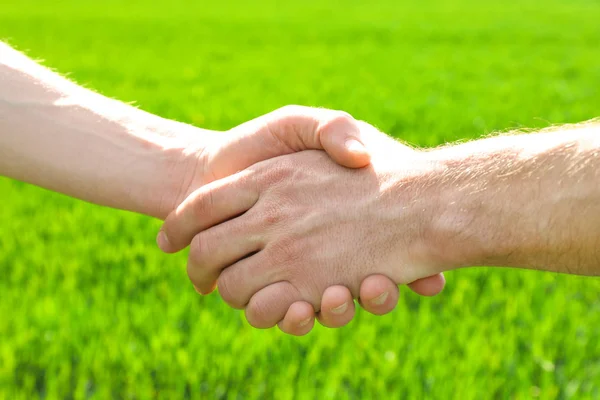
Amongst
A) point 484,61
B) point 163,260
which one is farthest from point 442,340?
point 484,61

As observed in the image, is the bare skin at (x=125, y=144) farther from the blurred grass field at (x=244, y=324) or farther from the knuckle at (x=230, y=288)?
the blurred grass field at (x=244, y=324)

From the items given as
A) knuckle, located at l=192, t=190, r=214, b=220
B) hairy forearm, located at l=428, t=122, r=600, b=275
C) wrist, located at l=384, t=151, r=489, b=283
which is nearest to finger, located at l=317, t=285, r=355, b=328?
wrist, located at l=384, t=151, r=489, b=283

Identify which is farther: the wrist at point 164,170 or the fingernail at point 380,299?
the wrist at point 164,170

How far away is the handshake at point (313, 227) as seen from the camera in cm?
221

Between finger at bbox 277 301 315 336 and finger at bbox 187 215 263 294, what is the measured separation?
24cm

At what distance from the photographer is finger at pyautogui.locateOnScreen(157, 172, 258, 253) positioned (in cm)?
242

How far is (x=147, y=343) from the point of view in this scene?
9.63 feet

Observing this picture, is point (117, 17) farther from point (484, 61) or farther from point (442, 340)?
point (442, 340)

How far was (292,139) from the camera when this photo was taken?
2.54m

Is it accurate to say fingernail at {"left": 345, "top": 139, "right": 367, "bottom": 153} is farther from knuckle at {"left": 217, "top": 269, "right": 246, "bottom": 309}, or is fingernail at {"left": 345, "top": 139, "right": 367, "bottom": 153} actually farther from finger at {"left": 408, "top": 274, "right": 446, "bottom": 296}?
knuckle at {"left": 217, "top": 269, "right": 246, "bottom": 309}

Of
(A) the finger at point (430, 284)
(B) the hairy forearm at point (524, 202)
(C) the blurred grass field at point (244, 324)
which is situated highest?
(B) the hairy forearm at point (524, 202)

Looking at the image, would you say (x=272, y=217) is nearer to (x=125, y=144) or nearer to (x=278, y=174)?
(x=278, y=174)

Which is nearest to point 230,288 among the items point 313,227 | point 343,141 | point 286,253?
point 286,253

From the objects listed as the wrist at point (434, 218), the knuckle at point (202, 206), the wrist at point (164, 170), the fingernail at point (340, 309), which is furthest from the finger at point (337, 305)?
the wrist at point (164, 170)
